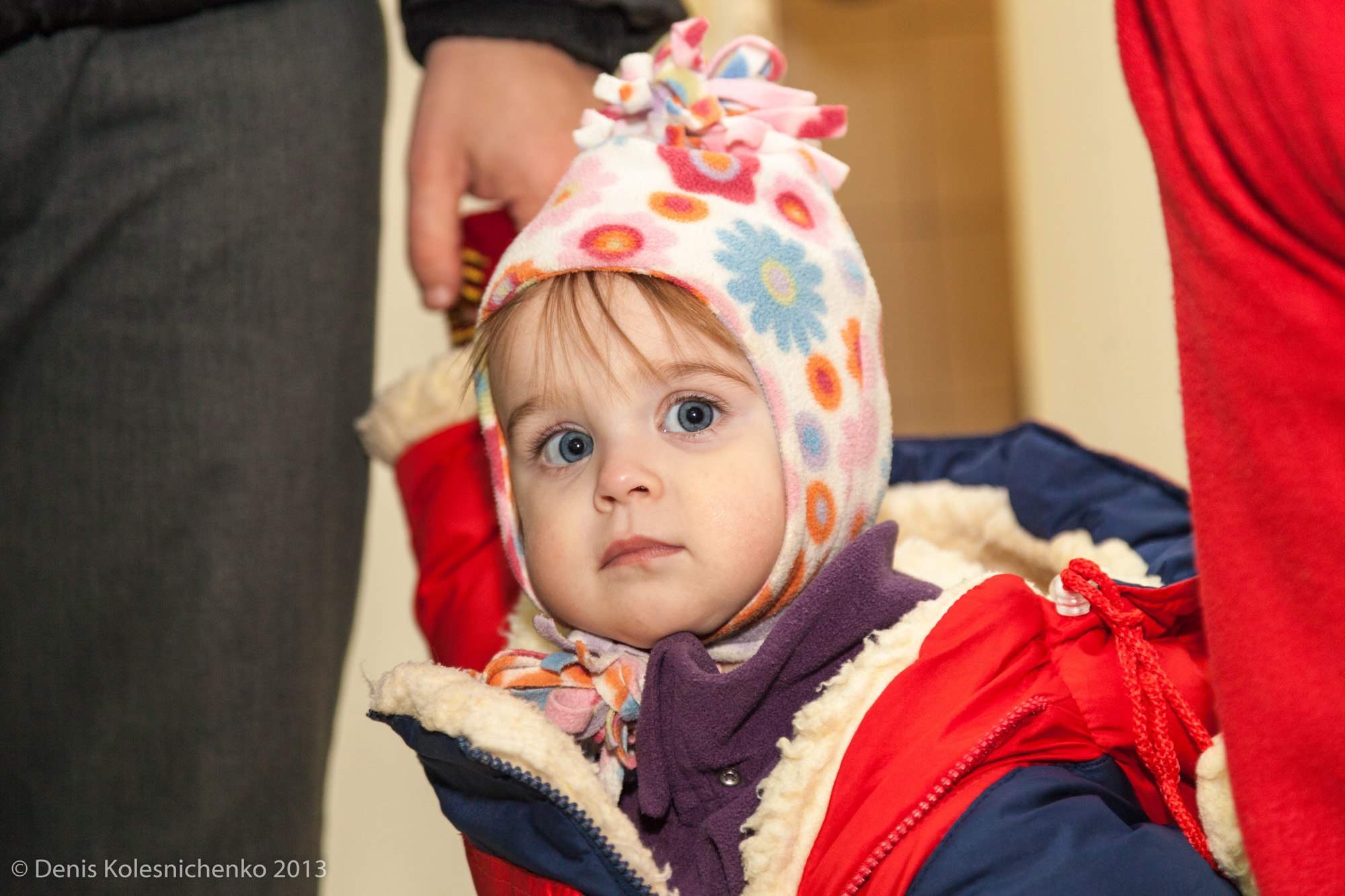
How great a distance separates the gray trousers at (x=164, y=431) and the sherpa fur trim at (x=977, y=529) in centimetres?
47

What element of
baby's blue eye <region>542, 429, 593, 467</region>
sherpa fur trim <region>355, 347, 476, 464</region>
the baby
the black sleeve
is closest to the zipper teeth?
the baby

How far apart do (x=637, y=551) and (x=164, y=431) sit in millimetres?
Result: 385

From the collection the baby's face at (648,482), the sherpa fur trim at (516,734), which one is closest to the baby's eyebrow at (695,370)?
the baby's face at (648,482)

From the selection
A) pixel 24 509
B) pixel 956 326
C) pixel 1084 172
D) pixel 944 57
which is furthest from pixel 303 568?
pixel 944 57

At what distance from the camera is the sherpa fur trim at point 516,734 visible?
619mm

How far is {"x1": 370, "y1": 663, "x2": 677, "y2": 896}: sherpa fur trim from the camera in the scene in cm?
62

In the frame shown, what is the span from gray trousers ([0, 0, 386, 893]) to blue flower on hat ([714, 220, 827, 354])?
0.35 meters

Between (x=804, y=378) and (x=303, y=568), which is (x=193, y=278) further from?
(x=804, y=378)

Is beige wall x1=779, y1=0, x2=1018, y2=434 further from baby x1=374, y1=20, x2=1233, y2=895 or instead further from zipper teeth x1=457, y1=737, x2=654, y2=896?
zipper teeth x1=457, y1=737, x2=654, y2=896

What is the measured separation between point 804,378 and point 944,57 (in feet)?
9.88

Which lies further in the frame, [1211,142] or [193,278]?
[193,278]

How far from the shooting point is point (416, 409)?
3.20ft

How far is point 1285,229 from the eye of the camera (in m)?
0.42

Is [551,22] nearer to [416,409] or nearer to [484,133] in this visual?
[484,133]
